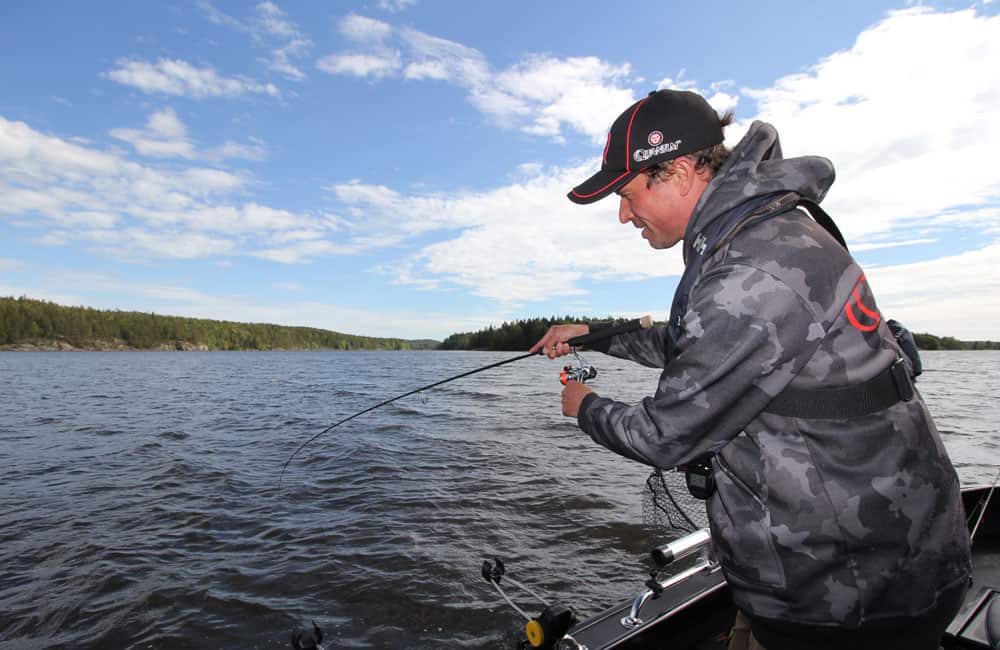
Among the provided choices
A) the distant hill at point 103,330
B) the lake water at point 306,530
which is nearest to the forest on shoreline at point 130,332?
the distant hill at point 103,330

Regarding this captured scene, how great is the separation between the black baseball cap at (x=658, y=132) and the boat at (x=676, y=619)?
2474 mm

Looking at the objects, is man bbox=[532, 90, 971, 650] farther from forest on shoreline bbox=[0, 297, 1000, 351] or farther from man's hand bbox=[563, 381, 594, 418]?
forest on shoreline bbox=[0, 297, 1000, 351]

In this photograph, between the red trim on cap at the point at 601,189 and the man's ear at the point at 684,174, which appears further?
the red trim on cap at the point at 601,189

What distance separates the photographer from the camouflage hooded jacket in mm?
1685

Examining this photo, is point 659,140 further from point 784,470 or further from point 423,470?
point 423,470

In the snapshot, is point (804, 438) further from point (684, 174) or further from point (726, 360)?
point (684, 174)

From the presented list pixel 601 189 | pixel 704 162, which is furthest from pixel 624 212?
pixel 704 162

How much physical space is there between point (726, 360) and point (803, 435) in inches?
14.5

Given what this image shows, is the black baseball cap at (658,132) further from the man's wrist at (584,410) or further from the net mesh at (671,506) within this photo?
the net mesh at (671,506)

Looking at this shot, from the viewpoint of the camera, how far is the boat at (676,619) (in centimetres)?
324

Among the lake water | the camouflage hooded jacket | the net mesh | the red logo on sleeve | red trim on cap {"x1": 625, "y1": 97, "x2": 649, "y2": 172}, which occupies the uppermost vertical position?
red trim on cap {"x1": 625, "y1": 97, "x2": 649, "y2": 172}

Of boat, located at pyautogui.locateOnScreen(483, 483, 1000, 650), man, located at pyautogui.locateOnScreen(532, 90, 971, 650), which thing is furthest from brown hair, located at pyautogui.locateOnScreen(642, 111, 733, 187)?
boat, located at pyautogui.locateOnScreen(483, 483, 1000, 650)

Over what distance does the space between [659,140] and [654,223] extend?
0.38 metres

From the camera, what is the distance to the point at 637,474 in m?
Result: 11.4
